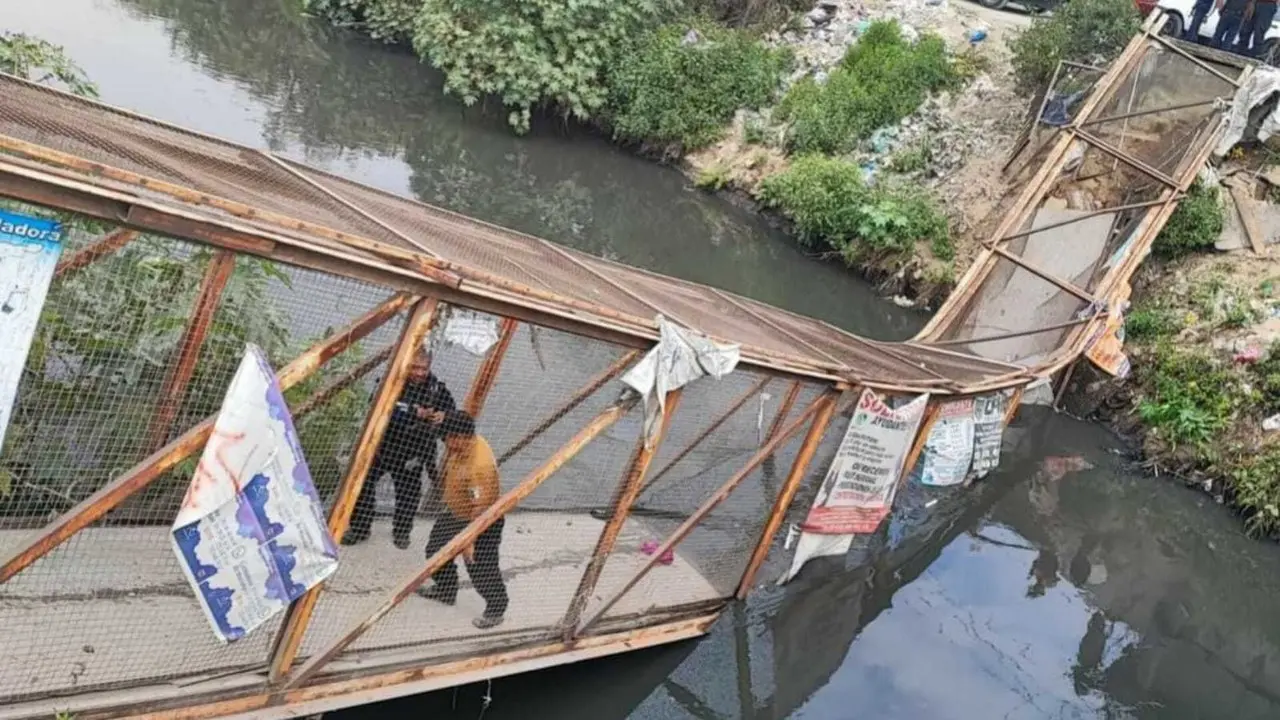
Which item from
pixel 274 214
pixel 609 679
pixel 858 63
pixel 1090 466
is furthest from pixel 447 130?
pixel 274 214

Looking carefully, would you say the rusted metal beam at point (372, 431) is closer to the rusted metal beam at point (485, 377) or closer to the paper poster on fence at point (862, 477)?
the rusted metal beam at point (485, 377)

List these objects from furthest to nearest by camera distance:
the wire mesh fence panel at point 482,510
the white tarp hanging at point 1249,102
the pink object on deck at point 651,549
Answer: the white tarp hanging at point 1249,102, the pink object on deck at point 651,549, the wire mesh fence panel at point 482,510

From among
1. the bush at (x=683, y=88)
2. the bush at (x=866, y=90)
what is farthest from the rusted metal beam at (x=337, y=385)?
the bush at (x=683, y=88)

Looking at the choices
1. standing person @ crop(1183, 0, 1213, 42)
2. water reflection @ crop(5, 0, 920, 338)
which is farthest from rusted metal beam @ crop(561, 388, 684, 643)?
standing person @ crop(1183, 0, 1213, 42)

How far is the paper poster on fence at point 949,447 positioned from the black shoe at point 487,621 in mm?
4084

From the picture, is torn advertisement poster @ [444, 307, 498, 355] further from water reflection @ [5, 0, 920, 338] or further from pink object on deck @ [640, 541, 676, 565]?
water reflection @ [5, 0, 920, 338]

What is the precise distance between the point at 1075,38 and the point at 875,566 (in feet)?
35.0

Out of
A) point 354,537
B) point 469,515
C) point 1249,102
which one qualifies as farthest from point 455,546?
point 1249,102

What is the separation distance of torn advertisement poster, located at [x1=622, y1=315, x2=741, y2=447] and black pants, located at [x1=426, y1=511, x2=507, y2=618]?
100cm

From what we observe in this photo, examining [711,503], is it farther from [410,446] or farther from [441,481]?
[410,446]

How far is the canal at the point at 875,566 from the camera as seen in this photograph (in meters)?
6.78

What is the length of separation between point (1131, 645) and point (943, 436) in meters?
2.25

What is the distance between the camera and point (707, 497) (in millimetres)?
6484

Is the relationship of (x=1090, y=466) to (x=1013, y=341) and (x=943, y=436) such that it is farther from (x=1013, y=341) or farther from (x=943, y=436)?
(x=943, y=436)
